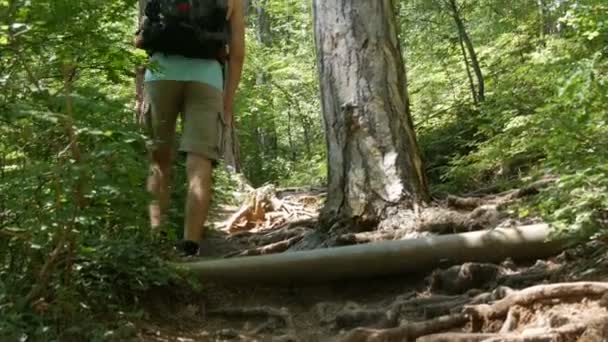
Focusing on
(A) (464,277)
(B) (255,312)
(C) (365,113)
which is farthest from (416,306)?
(C) (365,113)

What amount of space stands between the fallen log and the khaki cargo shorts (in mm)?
750

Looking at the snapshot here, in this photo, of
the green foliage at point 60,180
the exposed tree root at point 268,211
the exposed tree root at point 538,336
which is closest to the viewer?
the green foliage at point 60,180

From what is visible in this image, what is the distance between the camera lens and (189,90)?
4.68 metres

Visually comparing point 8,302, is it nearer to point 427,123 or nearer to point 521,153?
point 521,153

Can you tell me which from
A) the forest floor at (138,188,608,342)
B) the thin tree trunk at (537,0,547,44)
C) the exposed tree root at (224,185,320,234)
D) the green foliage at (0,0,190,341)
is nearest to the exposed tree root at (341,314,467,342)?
the forest floor at (138,188,608,342)

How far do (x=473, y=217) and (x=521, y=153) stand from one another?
2214 millimetres

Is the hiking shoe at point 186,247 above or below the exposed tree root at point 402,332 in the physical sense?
above

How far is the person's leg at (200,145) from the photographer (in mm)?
4480

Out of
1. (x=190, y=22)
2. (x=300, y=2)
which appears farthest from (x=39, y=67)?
(x=300, y=2)

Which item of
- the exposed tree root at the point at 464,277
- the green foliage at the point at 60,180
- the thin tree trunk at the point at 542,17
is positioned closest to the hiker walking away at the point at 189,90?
the green foliage at the point at 60,180

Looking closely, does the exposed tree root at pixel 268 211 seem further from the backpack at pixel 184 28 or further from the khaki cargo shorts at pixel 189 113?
the backpack at pixel 184 28

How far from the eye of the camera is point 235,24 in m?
4.96

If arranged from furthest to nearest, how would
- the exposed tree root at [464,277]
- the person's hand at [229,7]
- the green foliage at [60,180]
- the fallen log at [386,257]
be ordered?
1. the person's hand at [229,7]
2. the fallen log at [386,257]
3. the exposed tree root at [464,277]
4. the green foliage at [60,180]

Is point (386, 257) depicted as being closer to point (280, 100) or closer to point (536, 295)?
point (536, 295)
